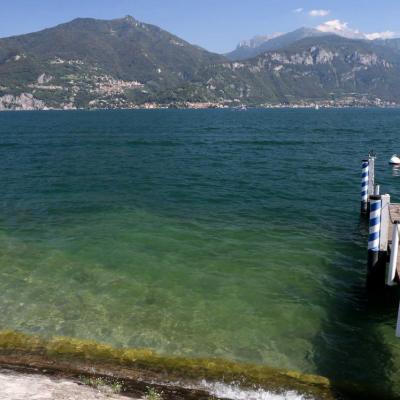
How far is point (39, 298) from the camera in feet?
55.7

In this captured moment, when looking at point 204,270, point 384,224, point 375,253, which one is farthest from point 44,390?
point 384,224

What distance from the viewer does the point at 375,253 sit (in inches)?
656

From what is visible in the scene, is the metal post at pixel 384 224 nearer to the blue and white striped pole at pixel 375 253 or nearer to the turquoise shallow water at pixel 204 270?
the blue and white striped pole at pixel 375 253

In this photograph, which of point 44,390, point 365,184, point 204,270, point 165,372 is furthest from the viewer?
point 365,184

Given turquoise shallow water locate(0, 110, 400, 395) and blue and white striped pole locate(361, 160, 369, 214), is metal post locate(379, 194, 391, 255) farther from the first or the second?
blue and white striped pole locate(361, 160, 369, 214)

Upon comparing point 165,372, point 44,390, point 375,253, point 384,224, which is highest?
point 384,224

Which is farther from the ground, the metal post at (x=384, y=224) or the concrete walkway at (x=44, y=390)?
the metal post at (x=384, y=224)

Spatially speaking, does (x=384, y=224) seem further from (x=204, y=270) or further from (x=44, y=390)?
(x=44, y=390)

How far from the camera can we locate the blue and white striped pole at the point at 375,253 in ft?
54.2

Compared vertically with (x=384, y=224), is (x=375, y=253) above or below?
below

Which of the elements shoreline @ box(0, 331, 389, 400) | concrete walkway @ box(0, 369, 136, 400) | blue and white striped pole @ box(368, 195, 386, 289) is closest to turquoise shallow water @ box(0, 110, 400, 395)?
shoreline @ box(0, 331, 389, 400)

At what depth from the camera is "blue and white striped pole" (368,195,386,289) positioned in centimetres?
1652

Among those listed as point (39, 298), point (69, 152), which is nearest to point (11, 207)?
point (39, 298)

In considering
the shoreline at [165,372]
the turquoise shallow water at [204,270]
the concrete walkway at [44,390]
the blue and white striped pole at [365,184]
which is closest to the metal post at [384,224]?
the turquoise shallow water at [204,270]
